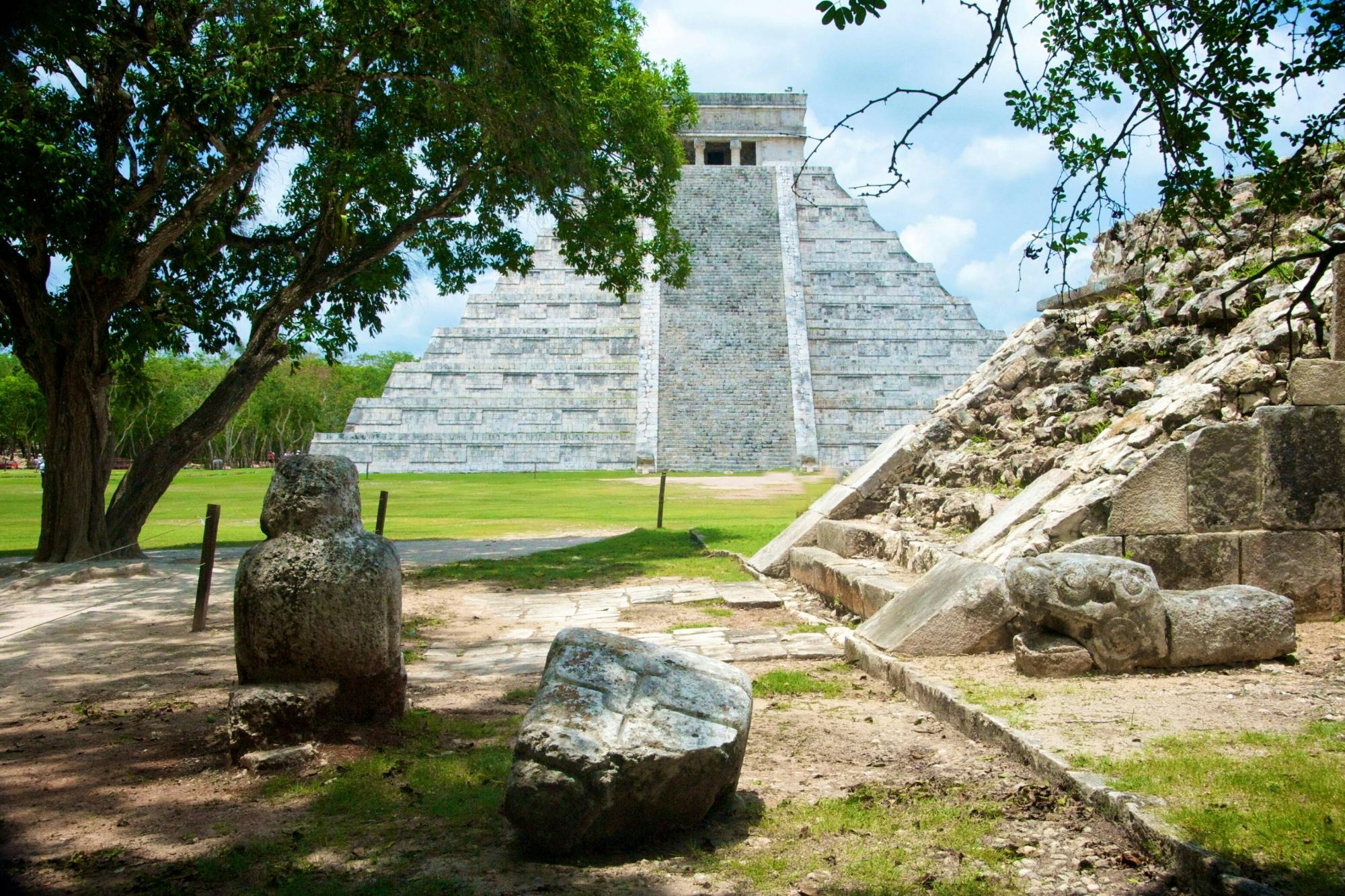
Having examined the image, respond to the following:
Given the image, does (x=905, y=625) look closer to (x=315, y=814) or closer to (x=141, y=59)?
(x=315, y=814)

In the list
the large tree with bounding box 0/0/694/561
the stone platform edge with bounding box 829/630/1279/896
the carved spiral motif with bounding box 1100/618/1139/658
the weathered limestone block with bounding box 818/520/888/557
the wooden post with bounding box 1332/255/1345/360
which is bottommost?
the stone platform edge with bounding box 829/630/1279/896

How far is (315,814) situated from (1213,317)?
6340 millimetres

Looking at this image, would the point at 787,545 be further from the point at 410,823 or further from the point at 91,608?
the point at 410,823

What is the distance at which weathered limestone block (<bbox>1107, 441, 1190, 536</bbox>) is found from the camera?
552 centimetres

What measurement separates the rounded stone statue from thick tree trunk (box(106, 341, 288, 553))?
7.56 metres

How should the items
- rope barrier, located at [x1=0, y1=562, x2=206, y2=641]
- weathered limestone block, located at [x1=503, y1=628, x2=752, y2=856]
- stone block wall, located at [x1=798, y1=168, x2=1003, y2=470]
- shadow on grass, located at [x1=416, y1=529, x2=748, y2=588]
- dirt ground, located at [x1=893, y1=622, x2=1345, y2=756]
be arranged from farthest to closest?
stone block wall, located at [x1=798, y1=168, x2=1003, y2=470], shadow on grass, located at [x1=416, y1=529, x2=748, y2=588], rope barrier, located at [x1=0, y1=562, x2=206, y2=641], dirt ground, located at [x1=893, y1=622, x2=1345, y2=756], weathered limestone block, located at [x1=503, y1=628, x2=752, y2=856]

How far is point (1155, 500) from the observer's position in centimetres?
553

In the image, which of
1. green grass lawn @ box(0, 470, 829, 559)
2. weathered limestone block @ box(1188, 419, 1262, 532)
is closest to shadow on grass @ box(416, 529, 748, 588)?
green grass lawn @ box(0, 470, 829, 559)

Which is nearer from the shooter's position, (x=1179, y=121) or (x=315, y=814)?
(x=315, y=814)

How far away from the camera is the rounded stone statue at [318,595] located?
3.86 m

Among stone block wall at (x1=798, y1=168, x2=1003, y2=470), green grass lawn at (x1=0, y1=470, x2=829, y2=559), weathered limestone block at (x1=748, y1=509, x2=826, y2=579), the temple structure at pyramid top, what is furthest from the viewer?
stone block wall at (x1=798, y1=168, x2=1003, y2=470)

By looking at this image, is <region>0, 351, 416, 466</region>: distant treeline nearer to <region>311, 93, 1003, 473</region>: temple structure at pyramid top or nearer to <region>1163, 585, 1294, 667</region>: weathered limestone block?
<region>311, 93, 1003, 473</region>: temple structure at pyramid top

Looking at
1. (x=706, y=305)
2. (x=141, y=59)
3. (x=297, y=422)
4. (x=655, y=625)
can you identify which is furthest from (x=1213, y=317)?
(x=297, y=422)

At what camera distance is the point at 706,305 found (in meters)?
35.4
